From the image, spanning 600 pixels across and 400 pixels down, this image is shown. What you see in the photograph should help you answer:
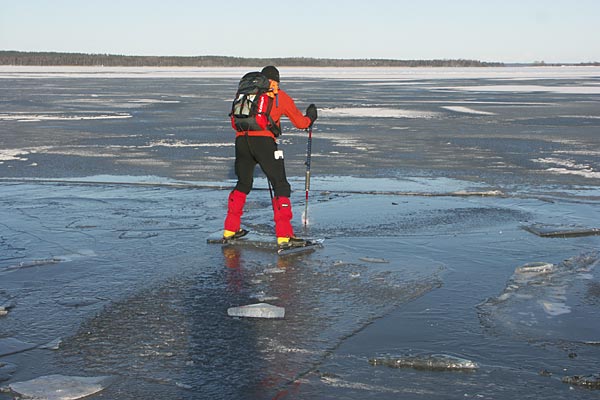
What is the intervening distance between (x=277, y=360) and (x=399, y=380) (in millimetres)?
690

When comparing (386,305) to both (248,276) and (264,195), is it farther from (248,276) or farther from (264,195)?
(264,195)

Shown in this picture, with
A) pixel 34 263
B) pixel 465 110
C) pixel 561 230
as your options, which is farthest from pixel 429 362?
pixel 465 110

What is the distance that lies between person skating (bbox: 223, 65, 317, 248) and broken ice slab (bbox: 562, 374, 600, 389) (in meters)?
3.46

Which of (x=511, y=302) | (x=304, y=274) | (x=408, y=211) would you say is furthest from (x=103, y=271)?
(x=408, y=211)

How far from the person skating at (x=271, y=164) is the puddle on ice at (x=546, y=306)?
208 cm

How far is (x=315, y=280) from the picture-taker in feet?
21.4

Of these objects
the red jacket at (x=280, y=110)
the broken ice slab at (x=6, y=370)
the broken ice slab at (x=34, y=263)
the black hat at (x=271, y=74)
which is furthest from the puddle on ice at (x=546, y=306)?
the broken ice slab at (x=34, y=263)

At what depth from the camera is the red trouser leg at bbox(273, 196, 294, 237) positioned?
7.61 meters

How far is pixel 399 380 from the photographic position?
174 inches

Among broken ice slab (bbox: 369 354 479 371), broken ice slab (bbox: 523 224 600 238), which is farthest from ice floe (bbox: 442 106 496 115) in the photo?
broken ice slab (bbox: 369 354 479 371)

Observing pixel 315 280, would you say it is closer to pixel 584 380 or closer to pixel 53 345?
pixel 53 345

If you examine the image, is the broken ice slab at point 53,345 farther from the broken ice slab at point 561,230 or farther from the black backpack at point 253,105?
the broken ice slab at point 561,230

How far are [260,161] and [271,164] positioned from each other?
Answer: 104mm

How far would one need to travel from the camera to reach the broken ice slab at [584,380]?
171 inches
